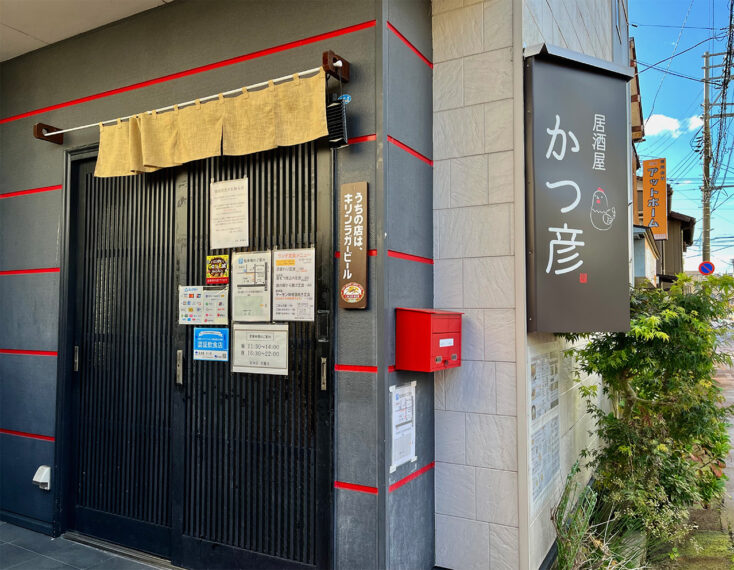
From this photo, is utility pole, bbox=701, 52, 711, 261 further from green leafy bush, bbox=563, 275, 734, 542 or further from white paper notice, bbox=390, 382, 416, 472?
white paper notice, bbox=390, 382, 416, 472

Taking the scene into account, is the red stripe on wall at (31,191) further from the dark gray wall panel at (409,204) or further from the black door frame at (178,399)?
the dark gray wall panel at (409,204)

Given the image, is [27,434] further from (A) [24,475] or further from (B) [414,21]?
(B) [414,21]

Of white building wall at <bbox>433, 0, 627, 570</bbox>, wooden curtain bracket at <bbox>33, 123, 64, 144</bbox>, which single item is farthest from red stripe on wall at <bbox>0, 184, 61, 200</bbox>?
white building wall at <bbox>433, 0, 627, 570</bbox>

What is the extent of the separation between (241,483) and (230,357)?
2.45ft

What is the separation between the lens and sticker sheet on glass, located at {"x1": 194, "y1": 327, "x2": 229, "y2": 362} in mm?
3070

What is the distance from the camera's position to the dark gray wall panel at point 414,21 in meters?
2.71

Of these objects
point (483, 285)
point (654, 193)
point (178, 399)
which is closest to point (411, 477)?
point (483, 285)

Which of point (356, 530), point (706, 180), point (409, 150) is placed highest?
point (706, 180)

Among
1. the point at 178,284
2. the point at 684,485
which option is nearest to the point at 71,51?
the point at 178,284

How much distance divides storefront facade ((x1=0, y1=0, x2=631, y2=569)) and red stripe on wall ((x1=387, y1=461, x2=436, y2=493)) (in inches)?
0.6

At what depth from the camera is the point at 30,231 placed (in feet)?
12.8

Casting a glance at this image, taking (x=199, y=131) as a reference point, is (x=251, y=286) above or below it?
below

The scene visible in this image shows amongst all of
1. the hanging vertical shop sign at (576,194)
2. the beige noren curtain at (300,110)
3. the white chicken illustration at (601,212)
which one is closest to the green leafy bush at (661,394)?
the hanging vertical shop sign at (576,194)

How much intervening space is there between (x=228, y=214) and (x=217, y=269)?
0.35 m
